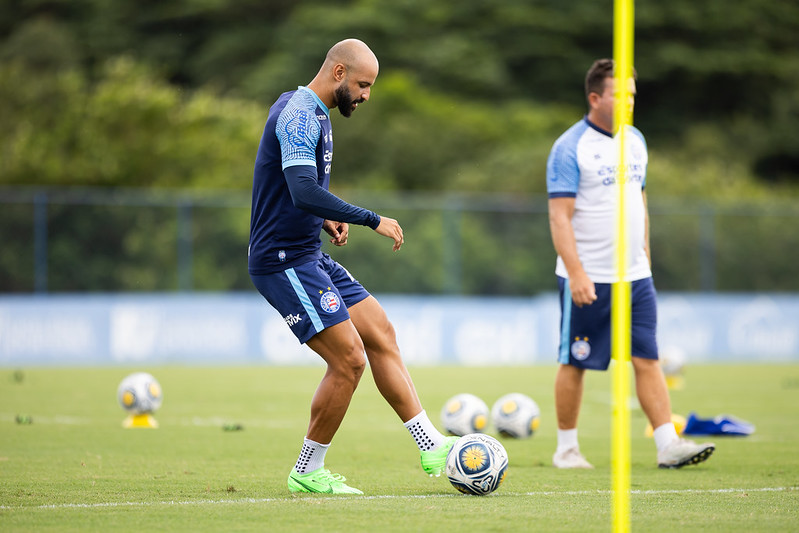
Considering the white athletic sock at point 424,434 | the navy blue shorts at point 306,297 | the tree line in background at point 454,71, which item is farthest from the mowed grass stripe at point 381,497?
the tree line in background at point 454,71

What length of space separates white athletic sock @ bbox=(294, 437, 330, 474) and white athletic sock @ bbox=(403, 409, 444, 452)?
466mm

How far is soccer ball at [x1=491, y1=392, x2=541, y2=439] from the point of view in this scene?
9.20 meters

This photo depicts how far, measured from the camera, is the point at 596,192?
7.52 meters

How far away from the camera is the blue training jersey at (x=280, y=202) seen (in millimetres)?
6016

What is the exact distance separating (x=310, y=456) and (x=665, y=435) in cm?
246

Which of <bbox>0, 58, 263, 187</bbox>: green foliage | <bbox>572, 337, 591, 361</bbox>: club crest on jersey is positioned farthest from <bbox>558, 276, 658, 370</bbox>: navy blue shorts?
<bbox>0, 58, 263, 187</bbox>: green foliage

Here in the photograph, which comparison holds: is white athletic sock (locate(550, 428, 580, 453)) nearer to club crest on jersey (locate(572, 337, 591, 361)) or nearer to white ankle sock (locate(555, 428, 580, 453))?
white ankle sock (locate(555, 428, 580, 453))

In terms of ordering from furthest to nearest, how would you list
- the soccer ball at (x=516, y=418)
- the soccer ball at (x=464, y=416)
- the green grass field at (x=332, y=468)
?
the soccer ball at (x=516, y=418)
the soccer ball at (x=464, y=416)
the green grass field at (x=332, y=468)

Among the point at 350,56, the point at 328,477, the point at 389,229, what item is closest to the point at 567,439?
the point at 328,477

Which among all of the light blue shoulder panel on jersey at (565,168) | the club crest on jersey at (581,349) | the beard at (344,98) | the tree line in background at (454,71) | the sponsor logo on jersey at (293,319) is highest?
the tree line in background at (454,71)

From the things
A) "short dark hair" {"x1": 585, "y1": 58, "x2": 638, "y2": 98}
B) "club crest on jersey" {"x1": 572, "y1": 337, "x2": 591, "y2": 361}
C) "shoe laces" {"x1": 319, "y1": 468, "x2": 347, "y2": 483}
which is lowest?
"shoe laces" {"x1": 319, "y1": 468, "x2": 347, "y2": 483}

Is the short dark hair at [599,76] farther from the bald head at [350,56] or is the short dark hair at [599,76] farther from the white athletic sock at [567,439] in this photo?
the white athletic sock at [567,439]

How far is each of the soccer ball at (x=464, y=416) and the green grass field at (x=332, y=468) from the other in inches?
12.6

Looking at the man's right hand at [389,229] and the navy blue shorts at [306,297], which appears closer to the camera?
the man's right hand at [389,229]
